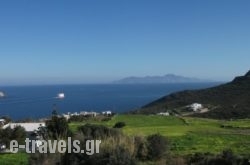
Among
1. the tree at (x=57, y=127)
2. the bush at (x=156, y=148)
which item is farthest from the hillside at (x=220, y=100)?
the bush at (x=156, y=148)

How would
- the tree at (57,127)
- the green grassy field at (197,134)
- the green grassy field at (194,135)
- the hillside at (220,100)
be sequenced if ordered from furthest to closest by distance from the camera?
1. the hillside at (220,100)
2. the tree at (57,127)
3. the green grassy field at (197,134)
4. the green grassy field at (194,135)

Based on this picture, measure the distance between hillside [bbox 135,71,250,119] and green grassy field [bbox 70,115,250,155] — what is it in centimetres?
2606

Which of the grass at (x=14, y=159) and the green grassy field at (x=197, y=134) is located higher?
the green grassy field at (x=197, y=134)

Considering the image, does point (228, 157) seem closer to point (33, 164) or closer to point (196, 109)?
point (33, 164)

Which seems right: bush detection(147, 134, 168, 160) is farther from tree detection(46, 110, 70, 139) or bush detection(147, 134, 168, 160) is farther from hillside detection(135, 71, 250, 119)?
hillside detection(135, 71, 250, 119)

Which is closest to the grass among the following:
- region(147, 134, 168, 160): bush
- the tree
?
the tree

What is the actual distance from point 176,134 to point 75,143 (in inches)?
728

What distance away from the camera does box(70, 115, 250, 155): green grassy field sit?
33.9m

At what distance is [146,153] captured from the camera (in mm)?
30062

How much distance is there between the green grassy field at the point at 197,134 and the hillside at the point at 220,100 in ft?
85.5

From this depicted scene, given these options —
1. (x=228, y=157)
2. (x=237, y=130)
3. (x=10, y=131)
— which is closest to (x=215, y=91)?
(x=237, y=130)

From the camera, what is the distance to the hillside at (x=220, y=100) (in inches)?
3290

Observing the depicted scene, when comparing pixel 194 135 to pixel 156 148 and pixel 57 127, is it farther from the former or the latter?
pixel 156 148

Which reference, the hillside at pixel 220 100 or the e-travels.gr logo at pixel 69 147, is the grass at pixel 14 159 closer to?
the e-travels.gr logo at pixel 69 147
